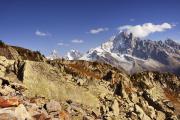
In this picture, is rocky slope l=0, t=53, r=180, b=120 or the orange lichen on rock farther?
rocky slope l=0, t=53, r=180, b=120

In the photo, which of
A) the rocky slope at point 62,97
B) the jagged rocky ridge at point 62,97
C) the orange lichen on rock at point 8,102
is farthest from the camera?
the jagged rocky ridge at point 62,97

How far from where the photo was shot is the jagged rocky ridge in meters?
32.2

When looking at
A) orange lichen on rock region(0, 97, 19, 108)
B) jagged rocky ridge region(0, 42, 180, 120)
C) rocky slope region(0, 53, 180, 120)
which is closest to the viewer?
orange lichen on rock region(0, 97, 19, 108)

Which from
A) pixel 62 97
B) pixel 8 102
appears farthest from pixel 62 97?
pixel 8 102

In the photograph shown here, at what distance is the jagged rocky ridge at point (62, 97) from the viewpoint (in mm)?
32219

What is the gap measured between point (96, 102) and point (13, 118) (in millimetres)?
26520

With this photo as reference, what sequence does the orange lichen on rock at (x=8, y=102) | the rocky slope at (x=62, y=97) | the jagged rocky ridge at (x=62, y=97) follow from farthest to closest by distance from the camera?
the jagged rocky ridge at (x=62, y=97) < the rocky slope at (x=62, y=97) < the orange lichen on rock at (x=8, y=102)

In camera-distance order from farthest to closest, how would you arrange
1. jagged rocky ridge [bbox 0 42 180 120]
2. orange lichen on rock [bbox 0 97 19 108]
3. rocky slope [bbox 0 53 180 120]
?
jagged rocky ridge [bbox 0 42 180 120]
rocky slope [bbox 0 53 180 120]
orange lichen on rock [bbox 0 97 19 108]

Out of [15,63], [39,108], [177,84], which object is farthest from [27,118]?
[177,84]

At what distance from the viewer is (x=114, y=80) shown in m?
77.2

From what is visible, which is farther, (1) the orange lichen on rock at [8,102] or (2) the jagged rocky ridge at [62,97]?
(2) the jagged rocky ridge at [62,97]

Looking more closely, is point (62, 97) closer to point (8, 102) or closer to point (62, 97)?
point (62, 97)

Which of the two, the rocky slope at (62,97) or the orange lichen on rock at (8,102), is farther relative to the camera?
the rocky slope at (62,97)

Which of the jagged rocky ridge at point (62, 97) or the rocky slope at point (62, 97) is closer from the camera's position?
the rocky slope at point (62, 97)
